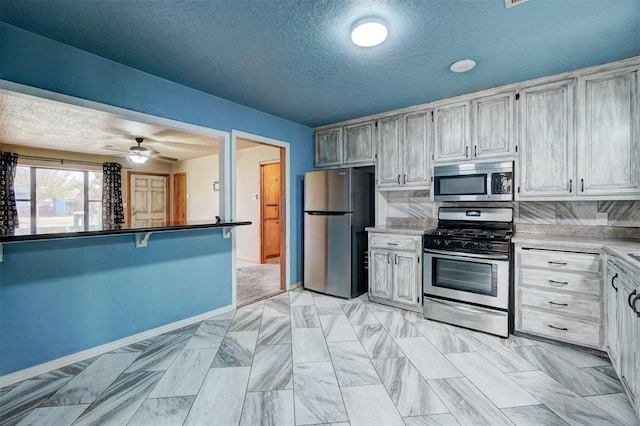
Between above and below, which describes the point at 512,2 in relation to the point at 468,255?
above

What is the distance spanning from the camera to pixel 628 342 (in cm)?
165

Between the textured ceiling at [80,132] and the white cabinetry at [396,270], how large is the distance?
96.1 inches

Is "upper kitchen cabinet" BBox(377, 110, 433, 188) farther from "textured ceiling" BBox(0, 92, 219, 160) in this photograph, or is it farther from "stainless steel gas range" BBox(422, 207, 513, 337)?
"textured ceiling" BBox(0, 92, 219, 160)

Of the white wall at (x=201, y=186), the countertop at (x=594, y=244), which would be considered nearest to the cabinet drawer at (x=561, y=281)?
the countertop at (x=594, y=244)

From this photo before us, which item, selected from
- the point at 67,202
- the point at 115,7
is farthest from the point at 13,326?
the point at 67,202

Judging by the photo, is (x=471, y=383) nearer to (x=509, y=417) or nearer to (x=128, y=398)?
(x=509, y=417)

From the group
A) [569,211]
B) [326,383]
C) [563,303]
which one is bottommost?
[326,383]

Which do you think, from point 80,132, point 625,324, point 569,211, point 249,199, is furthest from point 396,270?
point 80,132

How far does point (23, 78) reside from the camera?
195cm

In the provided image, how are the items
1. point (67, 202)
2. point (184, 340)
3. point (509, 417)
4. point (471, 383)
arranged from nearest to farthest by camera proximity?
point (509, 417)
point (471, 383)
point (184, 340)
point (67, 202)

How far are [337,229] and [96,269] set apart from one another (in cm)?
247

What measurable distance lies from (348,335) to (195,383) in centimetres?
132

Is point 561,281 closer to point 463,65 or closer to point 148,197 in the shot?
point 463,65

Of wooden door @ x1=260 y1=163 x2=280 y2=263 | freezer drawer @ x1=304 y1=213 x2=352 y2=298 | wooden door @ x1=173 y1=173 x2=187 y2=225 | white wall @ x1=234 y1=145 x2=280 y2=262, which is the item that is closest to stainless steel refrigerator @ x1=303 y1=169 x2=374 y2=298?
freezer drawer @ x1=304 y1=213 x2=352 y2=298
